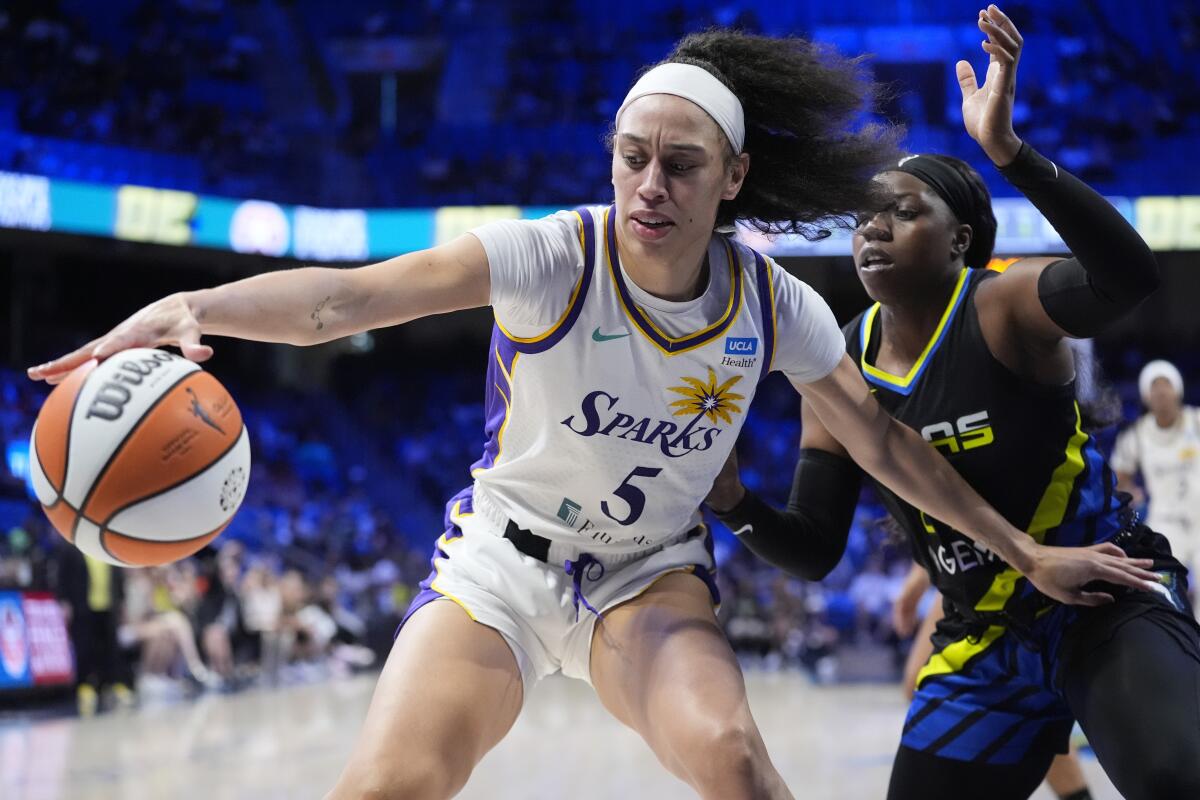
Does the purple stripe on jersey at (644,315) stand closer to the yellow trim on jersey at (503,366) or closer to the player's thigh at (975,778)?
the yellow trim on jersey at (503,366)

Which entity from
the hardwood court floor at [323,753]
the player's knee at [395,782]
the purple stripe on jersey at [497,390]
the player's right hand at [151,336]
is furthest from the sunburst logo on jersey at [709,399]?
the hardwood court floor at [323,753]

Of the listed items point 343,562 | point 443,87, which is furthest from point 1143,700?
point 443,87

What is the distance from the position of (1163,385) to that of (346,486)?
621 inches

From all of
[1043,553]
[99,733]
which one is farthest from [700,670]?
[99,733]

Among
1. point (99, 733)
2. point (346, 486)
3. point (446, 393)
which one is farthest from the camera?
point (446, 393)

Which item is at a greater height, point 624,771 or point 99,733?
point 624,771

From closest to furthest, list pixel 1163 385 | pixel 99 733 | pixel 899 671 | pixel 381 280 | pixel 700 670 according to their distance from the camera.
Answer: pixel 381 280 → pixel 700 670 → pixel 1163 385 → pixel 99 733 → pixel 899 671

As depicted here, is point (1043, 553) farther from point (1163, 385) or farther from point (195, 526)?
point (1163, 385)

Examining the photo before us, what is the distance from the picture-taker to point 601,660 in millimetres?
3293

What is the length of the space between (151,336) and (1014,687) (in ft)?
7.85

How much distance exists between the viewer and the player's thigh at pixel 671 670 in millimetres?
2926

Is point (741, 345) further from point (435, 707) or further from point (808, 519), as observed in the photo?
point (435, 707)

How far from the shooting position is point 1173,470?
27.8 feet

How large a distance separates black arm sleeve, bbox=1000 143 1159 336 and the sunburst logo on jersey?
2.76 ft
